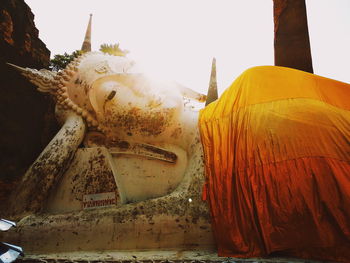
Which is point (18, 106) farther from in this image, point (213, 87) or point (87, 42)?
point (87, 42)

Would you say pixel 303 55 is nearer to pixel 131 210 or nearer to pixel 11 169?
pixel 131 210

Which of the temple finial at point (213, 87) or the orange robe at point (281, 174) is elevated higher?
the temple finial at point (213, 87)

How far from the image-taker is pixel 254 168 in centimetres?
165

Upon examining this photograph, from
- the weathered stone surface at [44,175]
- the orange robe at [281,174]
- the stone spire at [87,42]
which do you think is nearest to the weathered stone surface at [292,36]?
the orange robe at [281,174]

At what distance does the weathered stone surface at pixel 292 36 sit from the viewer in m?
4.04

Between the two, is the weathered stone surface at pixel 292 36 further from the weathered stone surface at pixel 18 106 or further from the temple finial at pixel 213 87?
the temple finial at pixel 213 87

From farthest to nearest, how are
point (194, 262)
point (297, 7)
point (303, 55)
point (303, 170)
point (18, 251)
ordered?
point (297, 7) < point (303, 55) < point (303, 170) < point (194, 262) < point (18, 251)

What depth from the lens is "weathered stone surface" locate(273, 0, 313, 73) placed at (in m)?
4.04

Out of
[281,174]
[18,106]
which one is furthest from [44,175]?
[281,174]

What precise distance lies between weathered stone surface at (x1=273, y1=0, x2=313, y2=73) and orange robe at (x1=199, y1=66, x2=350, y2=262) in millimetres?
2246

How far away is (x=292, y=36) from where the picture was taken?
4.21m

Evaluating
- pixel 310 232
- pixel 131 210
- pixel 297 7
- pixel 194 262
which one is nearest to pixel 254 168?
pixel 310 232

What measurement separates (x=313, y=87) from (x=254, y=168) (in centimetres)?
109

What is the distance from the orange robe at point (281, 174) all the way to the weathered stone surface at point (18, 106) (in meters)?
2.28
